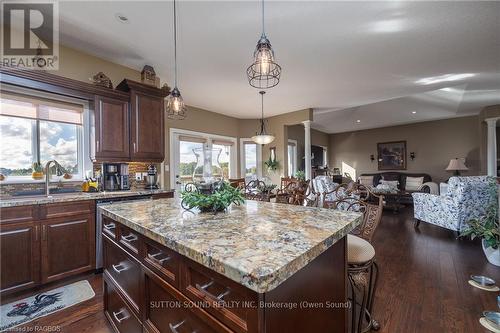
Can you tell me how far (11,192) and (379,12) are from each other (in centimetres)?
429

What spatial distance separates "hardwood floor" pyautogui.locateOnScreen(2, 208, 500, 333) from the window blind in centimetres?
193

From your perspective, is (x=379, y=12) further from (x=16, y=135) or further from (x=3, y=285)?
(x=3, y=285)

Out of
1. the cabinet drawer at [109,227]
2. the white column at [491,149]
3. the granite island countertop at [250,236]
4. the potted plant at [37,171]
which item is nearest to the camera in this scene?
the granite island countertop at [250,236]

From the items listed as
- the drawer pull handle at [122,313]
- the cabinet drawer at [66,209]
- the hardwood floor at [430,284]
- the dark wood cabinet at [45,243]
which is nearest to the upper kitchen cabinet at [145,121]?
the cabinet drawer at [66,209]

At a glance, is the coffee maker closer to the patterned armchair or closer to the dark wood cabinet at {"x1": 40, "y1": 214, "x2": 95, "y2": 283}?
the dark wood cabinet at {"x1": 40, "y1": 214, "x2": 95, "y2": 283}

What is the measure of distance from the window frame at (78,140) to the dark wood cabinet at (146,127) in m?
0.60

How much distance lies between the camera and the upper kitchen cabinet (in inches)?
117

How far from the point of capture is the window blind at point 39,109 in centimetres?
240

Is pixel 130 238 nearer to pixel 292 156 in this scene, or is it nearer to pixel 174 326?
pixel 174 326

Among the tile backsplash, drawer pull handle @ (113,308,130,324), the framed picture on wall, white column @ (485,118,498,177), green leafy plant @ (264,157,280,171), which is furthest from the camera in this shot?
the framed picture on wall

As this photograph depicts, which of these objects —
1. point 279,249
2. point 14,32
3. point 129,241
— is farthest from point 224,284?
point 14,32

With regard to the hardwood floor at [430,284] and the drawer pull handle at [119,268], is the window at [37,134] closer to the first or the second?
the drawer pull handle at [119,268]

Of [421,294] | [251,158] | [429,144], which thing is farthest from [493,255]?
[429,144]

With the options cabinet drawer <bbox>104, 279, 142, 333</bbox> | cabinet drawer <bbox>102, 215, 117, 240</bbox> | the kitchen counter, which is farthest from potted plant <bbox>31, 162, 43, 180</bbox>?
cabinet drawer <bbox>104, 279, 142, 333</bbox>
